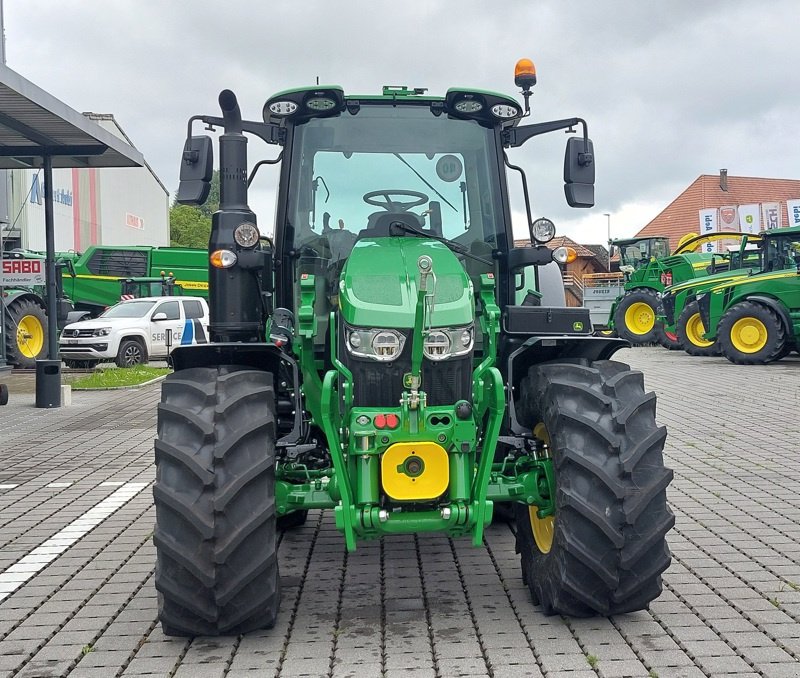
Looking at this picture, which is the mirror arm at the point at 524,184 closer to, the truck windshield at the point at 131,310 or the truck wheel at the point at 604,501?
the truck wheel at the point at 604,501

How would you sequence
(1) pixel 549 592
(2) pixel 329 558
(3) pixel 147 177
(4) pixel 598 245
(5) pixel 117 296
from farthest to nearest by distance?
(3) pixel 147 177 → (4) pixel 598 245 → (5) pixel 117 296 → (2) pixel 329 558 → (1) pixel 549 592

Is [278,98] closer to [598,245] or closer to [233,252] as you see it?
[233,252]

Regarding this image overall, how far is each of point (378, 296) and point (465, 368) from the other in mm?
526

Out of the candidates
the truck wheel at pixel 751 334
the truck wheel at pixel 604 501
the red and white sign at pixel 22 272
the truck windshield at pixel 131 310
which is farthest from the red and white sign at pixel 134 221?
the truck wheel at pixel 604 501

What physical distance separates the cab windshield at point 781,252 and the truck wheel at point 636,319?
259 inches

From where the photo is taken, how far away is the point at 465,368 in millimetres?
4684

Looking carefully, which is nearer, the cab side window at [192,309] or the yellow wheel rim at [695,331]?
the cab side window at [192,309]

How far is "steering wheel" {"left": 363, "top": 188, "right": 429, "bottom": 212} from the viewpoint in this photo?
5.82 m

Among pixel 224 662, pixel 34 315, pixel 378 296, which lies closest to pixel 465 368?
pixel 378 296

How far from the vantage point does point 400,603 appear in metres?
5.07

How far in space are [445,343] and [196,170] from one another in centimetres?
188

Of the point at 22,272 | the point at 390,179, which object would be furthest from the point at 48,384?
the point at 390,179

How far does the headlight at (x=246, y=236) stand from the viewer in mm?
5172

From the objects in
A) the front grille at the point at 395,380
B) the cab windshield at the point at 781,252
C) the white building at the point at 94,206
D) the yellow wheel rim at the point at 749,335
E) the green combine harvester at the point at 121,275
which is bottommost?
the front grille at the point at 395,380
